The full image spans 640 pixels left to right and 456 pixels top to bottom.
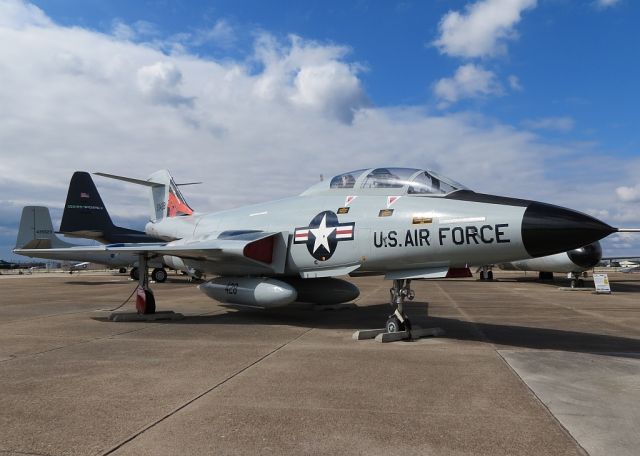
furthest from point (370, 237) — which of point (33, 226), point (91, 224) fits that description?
point (33, 226)

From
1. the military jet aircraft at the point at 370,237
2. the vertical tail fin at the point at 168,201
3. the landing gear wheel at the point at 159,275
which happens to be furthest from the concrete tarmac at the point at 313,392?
the landing gear wheel at the point at 159,275

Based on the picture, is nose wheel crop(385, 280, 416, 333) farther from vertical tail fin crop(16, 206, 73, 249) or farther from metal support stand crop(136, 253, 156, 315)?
vertical tail fin crop(16, 206, 73, 249)

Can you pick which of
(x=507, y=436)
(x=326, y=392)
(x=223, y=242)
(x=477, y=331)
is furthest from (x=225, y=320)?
(x=507, y=436)

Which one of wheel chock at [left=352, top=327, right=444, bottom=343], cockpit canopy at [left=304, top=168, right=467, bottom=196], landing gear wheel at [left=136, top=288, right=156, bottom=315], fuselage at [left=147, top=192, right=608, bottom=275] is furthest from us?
landing gear wheel at [left=136, top=288, right=156, bottom=315]

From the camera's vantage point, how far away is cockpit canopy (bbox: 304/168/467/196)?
283 inches

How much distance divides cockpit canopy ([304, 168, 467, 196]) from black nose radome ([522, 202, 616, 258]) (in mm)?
1464

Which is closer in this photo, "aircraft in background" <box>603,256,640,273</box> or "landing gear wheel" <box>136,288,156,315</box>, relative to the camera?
"landing gear wheel" <box>136,288,156,315</box>

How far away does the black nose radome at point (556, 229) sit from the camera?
5547 millimetres

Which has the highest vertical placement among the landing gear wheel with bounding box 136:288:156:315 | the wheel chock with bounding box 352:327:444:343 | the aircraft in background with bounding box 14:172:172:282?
the aircraft in background with bounding box 14:172:172:282

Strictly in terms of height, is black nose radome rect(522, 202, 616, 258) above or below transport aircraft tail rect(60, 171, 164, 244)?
below

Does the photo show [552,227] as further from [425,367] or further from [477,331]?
[477,331]

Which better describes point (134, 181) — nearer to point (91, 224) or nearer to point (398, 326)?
point (398, 326)

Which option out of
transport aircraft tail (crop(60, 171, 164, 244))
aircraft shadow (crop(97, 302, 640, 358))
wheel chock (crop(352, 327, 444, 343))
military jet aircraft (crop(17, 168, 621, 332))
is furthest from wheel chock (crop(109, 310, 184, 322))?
transport aircraft tail (crop(60, 171, 164, 244))

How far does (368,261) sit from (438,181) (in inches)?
66.8
